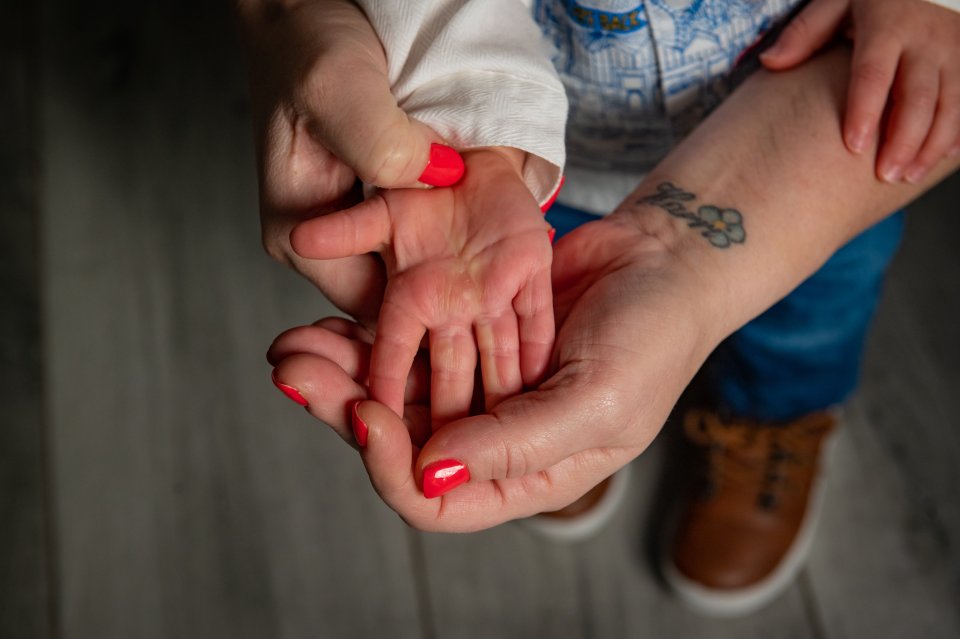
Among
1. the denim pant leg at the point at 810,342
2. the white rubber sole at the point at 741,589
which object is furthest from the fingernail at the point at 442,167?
the white rubber sole at the point at 741,589

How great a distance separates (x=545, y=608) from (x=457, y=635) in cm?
10

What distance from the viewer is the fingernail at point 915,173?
619mm

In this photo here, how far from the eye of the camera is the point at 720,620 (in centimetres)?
96

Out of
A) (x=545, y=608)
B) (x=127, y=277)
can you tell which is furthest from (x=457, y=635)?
(x=127, y=277)

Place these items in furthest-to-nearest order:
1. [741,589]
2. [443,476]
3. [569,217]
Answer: [741,589], [569,217], [443,476]

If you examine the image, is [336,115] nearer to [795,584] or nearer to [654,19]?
[654,19]

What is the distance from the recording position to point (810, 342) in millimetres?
834

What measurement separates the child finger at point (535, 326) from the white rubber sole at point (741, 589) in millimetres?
536

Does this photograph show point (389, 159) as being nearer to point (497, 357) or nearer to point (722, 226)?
point (497, 357)

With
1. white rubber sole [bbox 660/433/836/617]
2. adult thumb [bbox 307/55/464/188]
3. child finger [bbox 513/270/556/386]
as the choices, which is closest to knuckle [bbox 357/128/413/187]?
adult thumb [bbox 307/55/464/188]

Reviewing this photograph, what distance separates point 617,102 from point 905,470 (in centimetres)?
63

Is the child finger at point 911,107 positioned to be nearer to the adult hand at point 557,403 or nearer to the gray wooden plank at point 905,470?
the adult hand at point 557,403

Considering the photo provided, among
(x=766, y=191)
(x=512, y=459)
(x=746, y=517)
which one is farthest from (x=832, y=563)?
(x=512, y=459)

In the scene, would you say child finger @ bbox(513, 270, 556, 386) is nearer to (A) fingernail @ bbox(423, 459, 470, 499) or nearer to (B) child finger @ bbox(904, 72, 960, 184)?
→ (A) fingernail @ bbox(423, 459, 470, 499)
